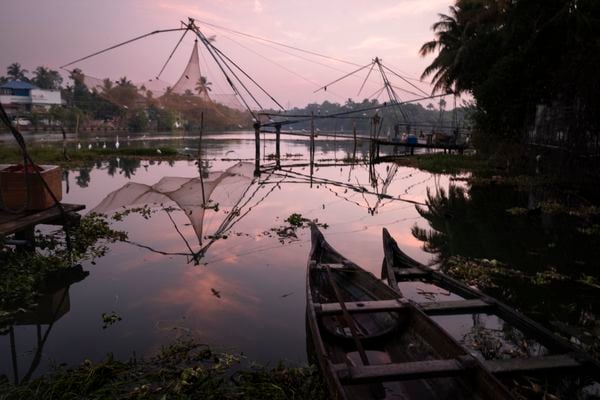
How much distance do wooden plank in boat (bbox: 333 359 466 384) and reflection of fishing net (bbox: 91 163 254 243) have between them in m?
6.53

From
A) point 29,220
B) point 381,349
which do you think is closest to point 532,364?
point 381,349

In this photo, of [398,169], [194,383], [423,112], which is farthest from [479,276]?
[423,112]

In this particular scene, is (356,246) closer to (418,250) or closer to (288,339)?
(418,250)

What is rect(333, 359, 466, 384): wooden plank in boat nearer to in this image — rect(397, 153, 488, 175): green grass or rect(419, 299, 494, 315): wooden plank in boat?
rect(419, 299, 494, 315): wooden plank in boat

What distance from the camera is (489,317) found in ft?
18.8

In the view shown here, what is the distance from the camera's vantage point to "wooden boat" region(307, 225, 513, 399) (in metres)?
3.34

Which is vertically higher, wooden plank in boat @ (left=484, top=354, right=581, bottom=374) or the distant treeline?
the distant treeline

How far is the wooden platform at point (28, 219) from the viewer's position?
678cm

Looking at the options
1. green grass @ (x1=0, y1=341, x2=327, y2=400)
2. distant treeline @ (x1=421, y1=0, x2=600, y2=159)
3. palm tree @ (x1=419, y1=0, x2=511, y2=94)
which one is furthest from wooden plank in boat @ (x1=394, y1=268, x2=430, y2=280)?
palm tree @ (x1=419, y1=0, x2=511, y2=94)

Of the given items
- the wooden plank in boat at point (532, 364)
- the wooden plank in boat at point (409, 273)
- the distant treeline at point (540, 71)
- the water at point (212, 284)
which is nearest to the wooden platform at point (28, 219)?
the water at point (212, 284)

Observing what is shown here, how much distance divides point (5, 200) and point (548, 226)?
42.0 ft

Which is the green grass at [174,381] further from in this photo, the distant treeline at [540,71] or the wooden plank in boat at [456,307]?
the distant treeline at [540,71]

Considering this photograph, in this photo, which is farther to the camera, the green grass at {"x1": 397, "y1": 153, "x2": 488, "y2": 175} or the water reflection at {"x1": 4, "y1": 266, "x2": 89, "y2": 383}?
the green grass at {"x1": 397, "y1": 153, "x2": 488, "y2": 175}

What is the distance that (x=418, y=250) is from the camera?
29.6ft
